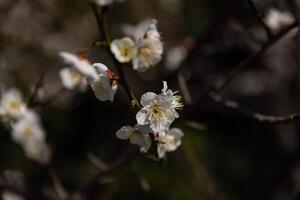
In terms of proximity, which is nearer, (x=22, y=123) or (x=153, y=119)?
(x=153, y=119)

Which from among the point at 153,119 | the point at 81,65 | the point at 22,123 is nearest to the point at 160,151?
the point at 153,119

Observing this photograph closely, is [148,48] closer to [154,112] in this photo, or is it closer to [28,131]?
[154,112]

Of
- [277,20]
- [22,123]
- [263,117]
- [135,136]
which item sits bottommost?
[263,117]

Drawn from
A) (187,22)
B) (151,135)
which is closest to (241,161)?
(187,22)

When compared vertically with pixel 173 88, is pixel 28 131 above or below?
above

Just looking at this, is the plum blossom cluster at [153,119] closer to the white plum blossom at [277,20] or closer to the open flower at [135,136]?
the open flower at [135,136]

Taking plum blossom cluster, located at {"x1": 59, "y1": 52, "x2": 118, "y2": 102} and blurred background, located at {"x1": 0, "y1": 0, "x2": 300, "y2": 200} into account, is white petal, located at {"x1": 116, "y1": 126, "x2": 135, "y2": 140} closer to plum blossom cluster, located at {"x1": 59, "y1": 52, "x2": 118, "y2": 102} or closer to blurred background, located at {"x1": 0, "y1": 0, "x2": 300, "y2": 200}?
plum blossom cluster, located at {"x1": 59, "y1": 52, "x2": 118, "y2": 102}

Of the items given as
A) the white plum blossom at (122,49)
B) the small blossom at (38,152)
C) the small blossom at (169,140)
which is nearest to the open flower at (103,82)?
the white plum blossom at (122,49)

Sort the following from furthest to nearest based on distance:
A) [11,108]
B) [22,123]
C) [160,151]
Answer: [22,123] → [11,108] → [160,151]
